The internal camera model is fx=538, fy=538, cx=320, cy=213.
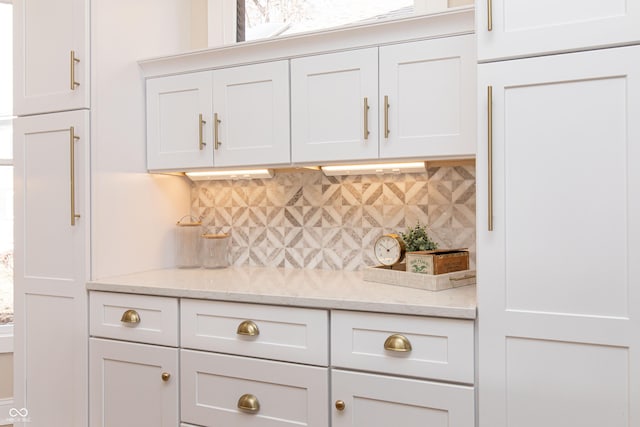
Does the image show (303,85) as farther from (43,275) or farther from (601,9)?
(43,275)

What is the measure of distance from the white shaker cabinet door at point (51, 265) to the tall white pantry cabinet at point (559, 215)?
5.34 feet

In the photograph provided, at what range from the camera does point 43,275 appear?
7.76 feet

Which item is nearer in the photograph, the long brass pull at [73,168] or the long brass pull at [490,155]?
the long brass pull at [490,155]

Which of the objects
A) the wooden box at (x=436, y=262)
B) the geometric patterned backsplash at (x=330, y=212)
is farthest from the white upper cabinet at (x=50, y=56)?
the wooden box at (x=436, y=262)

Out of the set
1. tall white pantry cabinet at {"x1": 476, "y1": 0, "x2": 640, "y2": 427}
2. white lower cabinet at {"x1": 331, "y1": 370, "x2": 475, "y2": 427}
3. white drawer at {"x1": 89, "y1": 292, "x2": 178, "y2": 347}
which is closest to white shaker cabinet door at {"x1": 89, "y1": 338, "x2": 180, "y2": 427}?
white drawer at {"x1": 89, "y1": 292, "x2": 178, "y2": 347}

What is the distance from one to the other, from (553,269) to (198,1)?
2227 millimetres

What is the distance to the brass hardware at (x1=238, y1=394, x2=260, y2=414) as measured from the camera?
1898 millimetres

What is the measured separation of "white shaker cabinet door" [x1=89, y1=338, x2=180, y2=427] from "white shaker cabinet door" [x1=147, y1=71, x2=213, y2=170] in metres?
0.83

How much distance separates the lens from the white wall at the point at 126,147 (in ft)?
7.51

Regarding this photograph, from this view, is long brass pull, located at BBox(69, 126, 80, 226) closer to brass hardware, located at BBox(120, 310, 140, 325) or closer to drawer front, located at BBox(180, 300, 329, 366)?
brass hardware, located at BBox(120, 310, 140, 325)

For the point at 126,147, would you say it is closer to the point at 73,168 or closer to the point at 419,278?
the point at 73,168

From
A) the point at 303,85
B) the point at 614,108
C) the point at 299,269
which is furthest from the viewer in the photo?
the point at 299,269

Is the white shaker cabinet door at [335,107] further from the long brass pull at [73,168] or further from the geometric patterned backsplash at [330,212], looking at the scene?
the long brass pull at [73,168]

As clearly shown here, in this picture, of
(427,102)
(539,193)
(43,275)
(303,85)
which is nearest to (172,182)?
(43,275)
